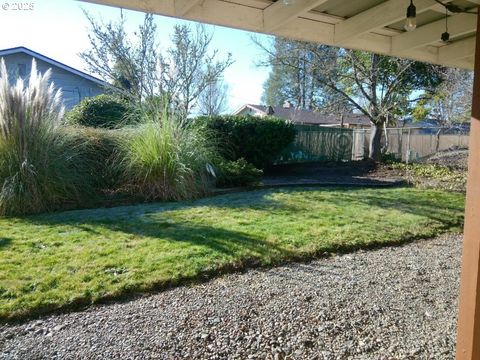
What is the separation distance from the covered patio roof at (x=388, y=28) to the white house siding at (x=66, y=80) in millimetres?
14251

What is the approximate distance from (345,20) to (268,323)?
7.63ft

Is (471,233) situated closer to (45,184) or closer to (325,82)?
(45,184)

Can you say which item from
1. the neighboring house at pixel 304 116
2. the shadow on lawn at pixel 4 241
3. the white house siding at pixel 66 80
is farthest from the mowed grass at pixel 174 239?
the neighboring house at pixel 304 116

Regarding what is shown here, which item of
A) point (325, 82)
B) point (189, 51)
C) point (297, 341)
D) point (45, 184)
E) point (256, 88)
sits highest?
point (256, 88)

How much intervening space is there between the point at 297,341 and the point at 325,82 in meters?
11.9

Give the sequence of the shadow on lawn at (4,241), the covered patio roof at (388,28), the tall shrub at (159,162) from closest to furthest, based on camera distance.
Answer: the covered patio roof at (388,28) < the shadow on lawn at (4,241) < the tall shrub at (159,162)

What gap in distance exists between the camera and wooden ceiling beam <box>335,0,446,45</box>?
2.29 m

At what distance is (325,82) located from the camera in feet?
42.2

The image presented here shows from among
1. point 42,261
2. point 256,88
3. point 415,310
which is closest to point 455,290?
point 415,310

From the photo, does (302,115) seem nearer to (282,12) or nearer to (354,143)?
(354,143)

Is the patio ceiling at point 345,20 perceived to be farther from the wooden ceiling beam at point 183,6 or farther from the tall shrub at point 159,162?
the tall shrub at point 159,162

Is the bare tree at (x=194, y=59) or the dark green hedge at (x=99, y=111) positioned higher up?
the bare tree at (x=194, y=59)

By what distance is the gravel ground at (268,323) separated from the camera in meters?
2.16

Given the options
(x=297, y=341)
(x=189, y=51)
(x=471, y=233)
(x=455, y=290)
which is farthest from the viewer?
(x=189, y=51)
